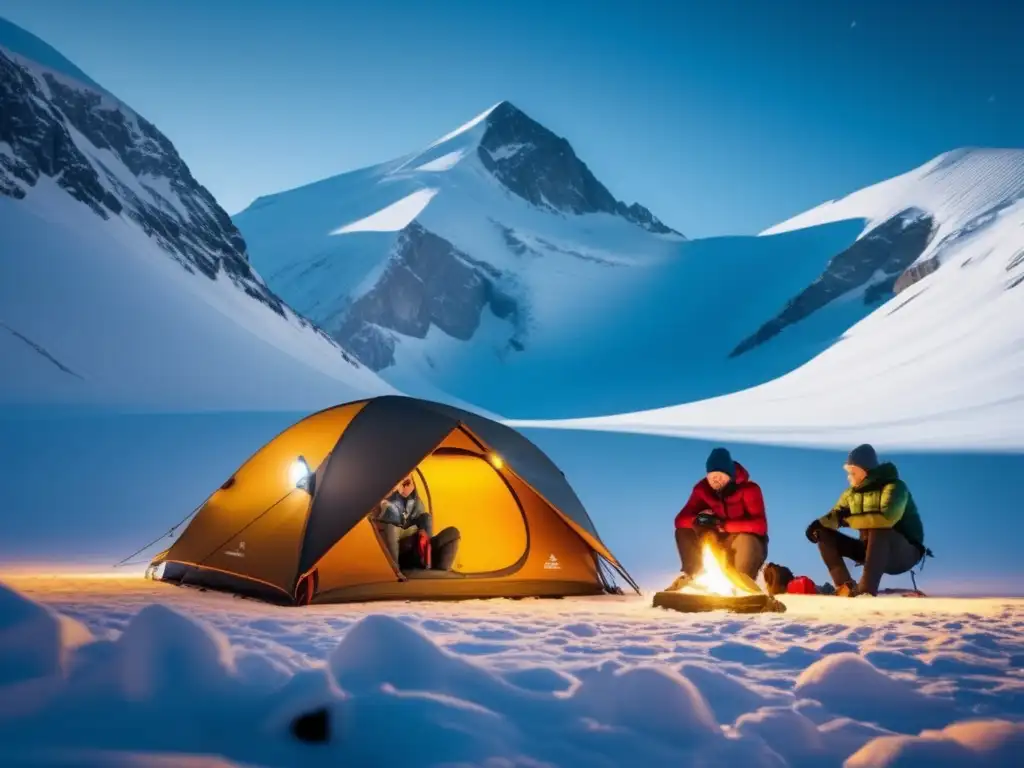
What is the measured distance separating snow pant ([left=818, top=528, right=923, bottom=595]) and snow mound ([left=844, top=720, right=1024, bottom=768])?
15.1 ft

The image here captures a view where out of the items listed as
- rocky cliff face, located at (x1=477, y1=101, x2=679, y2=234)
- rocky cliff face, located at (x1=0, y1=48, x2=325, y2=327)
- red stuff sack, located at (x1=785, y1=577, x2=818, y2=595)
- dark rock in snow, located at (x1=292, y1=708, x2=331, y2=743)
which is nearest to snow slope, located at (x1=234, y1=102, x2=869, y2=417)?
rocky cliff face, located at (x1=477, y1=101, x2=679, y2=234)

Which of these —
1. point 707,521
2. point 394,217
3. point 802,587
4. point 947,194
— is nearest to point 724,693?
point 707,521

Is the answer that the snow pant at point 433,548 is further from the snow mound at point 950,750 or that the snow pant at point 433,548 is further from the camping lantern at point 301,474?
the snow mound at point 950,750

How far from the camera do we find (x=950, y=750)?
3.01m

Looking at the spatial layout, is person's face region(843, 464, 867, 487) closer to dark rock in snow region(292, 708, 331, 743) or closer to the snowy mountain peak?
dark rock in snow region(292, 708, 331, 743)

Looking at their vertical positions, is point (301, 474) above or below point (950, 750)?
above

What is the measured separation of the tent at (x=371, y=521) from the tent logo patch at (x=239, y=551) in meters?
0.01

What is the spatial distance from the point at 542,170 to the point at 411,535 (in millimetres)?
161865

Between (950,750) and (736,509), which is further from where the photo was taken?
(736,509)

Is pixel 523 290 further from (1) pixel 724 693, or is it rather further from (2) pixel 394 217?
(1) pixel 724 693

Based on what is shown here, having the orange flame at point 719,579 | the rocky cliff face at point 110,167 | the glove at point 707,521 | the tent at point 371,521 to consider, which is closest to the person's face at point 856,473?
the glove at point 707,521

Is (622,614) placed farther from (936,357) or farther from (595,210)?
(595,210)

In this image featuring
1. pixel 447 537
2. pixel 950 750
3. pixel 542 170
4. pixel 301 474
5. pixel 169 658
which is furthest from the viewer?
pixel 542 170

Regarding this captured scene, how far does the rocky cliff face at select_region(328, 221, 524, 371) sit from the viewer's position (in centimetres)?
→ 9938
